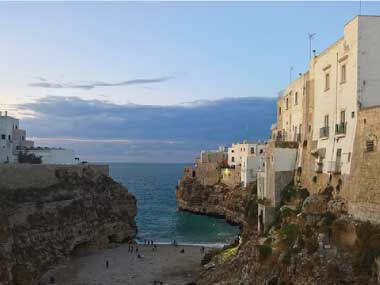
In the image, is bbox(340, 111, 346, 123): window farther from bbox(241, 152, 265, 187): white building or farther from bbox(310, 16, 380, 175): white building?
bbox(241, 152, 265, 187): white building

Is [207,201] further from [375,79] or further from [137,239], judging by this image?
[375,79]

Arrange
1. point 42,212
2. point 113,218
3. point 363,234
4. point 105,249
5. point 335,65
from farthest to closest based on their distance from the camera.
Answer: point 113,218
point 105,249
point 42,212
point 335,65
point 363,234

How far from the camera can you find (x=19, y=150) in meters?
72.2

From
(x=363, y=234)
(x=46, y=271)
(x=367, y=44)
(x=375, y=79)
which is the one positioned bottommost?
(x=46, y=271)

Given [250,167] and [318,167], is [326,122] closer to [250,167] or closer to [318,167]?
[318,167]

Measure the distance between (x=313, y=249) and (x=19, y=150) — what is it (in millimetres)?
56671

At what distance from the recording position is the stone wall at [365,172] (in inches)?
949

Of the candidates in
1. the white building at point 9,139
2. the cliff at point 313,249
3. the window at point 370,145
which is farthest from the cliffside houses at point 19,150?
the window at point 370,145

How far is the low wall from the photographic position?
5391cm

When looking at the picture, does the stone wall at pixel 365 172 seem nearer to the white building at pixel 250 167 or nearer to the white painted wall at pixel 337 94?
the white painted wall at pixel 337 94

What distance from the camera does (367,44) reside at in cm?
2694

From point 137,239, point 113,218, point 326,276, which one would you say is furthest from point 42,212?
point 326,276

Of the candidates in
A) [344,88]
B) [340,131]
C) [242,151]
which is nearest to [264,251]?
[340,131]

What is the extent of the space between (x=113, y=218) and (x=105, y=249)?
552 cm
